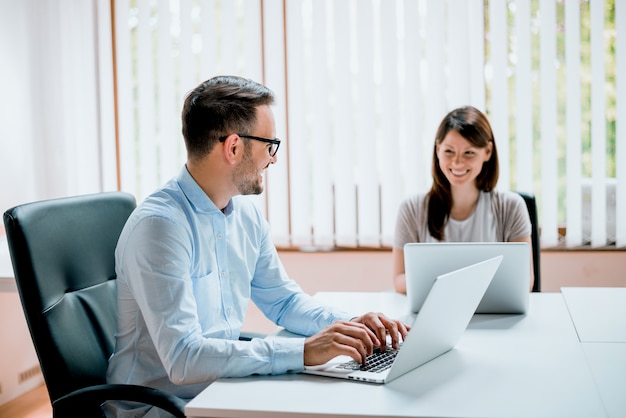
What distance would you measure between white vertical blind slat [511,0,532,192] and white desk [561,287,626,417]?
3.86 feet

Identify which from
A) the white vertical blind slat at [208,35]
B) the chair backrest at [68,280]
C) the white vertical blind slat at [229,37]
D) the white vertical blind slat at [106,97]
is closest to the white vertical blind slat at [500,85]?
the white vertical blind slat at [229,37]

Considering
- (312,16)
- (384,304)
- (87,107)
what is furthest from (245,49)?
(384,304)

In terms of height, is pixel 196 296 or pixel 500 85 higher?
pixel 500 85

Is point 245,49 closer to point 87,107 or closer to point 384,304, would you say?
point 87,107

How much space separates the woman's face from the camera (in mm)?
2686

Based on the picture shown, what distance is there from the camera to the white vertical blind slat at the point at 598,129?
3301mm

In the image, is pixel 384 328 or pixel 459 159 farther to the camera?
pixel 459 159

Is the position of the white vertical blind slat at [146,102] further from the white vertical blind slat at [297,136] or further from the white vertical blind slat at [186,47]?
the white vertical blind slat at [297,136]

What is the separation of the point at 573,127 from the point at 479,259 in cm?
174

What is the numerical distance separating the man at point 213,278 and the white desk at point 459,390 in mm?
74

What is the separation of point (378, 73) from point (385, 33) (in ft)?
0.64

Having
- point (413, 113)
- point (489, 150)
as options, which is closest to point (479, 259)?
point (489, 150)

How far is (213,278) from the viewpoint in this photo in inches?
69.1

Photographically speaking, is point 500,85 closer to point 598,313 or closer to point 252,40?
point 252,40
